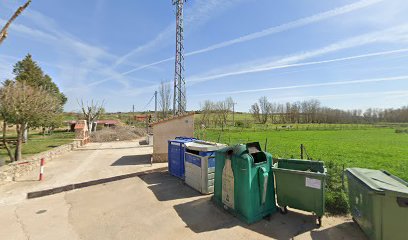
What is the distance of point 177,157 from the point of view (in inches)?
338

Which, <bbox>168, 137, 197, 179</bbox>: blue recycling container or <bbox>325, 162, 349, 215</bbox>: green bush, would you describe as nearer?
<bbox>325, 162, 349, 215</bbox>: green bush

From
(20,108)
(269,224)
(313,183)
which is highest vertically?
(20,108)

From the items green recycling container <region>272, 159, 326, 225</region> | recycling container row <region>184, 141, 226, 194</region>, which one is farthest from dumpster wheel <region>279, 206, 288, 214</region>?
recycling container row <region>184, 141, 226, 194</region>

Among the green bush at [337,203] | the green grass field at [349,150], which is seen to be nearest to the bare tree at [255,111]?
the green grass field at [349,150]

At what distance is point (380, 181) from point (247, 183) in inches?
91.1

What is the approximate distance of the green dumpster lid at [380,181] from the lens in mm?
3535

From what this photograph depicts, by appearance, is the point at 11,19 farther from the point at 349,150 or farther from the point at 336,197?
the point at 349,150

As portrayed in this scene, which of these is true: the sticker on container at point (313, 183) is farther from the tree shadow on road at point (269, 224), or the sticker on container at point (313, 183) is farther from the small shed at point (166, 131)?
the small shed at point (166, 131)

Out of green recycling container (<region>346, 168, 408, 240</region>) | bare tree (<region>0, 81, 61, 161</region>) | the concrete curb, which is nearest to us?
green recycling container (<region>346, 168, 408, 240</region>)

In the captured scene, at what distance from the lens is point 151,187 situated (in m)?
7.64

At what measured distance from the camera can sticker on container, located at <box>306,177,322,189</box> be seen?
14.6 ft

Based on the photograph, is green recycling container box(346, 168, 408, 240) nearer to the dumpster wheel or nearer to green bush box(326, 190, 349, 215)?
green bush box(326, 190, 349, 215)

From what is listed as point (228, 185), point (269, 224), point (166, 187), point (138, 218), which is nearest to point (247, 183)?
point (228, 185)

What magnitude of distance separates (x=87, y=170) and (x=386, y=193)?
10.5 metres
